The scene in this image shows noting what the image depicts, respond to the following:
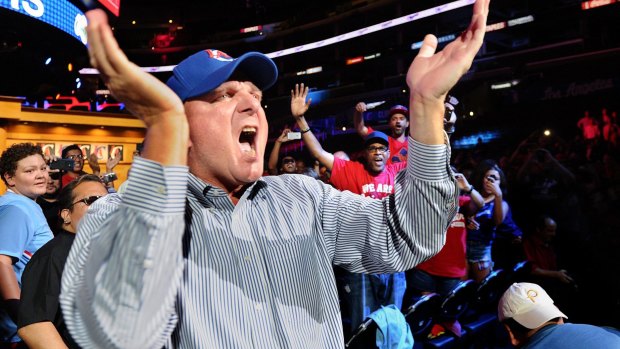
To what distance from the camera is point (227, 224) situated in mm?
1157

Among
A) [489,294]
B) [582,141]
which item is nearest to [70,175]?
[489,294]

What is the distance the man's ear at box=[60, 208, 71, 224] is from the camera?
2551mm

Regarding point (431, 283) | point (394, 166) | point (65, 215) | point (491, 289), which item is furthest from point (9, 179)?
point (491, 289)

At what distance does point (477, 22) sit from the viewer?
1.12 meters

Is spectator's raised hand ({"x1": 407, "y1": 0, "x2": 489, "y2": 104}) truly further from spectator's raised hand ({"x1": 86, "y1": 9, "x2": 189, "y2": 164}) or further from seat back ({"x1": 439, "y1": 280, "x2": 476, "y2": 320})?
seat back ({"x1": 439, "y1": 280, "x2": 476, "y2": 320})

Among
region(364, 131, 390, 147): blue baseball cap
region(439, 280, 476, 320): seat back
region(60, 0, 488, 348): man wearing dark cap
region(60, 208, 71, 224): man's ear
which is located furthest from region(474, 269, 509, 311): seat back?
region(60, 0, 488, 348): man wearing dark cap

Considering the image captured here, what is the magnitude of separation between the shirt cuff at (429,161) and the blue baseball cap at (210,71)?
1.53 ft

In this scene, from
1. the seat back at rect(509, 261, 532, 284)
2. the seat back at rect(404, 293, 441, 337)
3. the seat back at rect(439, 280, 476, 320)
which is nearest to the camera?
the seat back at rect(404, 293, 441, 337)

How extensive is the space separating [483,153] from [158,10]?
94.1ft

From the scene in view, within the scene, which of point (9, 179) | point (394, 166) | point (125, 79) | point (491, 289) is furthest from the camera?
point (491, 289)

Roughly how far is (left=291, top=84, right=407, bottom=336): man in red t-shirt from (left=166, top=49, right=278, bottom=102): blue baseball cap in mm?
2966

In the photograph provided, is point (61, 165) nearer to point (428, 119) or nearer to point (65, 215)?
point (65, 215)

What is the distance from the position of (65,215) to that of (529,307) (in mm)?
2796

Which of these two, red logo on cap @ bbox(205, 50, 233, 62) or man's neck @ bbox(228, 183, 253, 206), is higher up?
red logo on cap @ bbox(205, 50, 233, 62)
